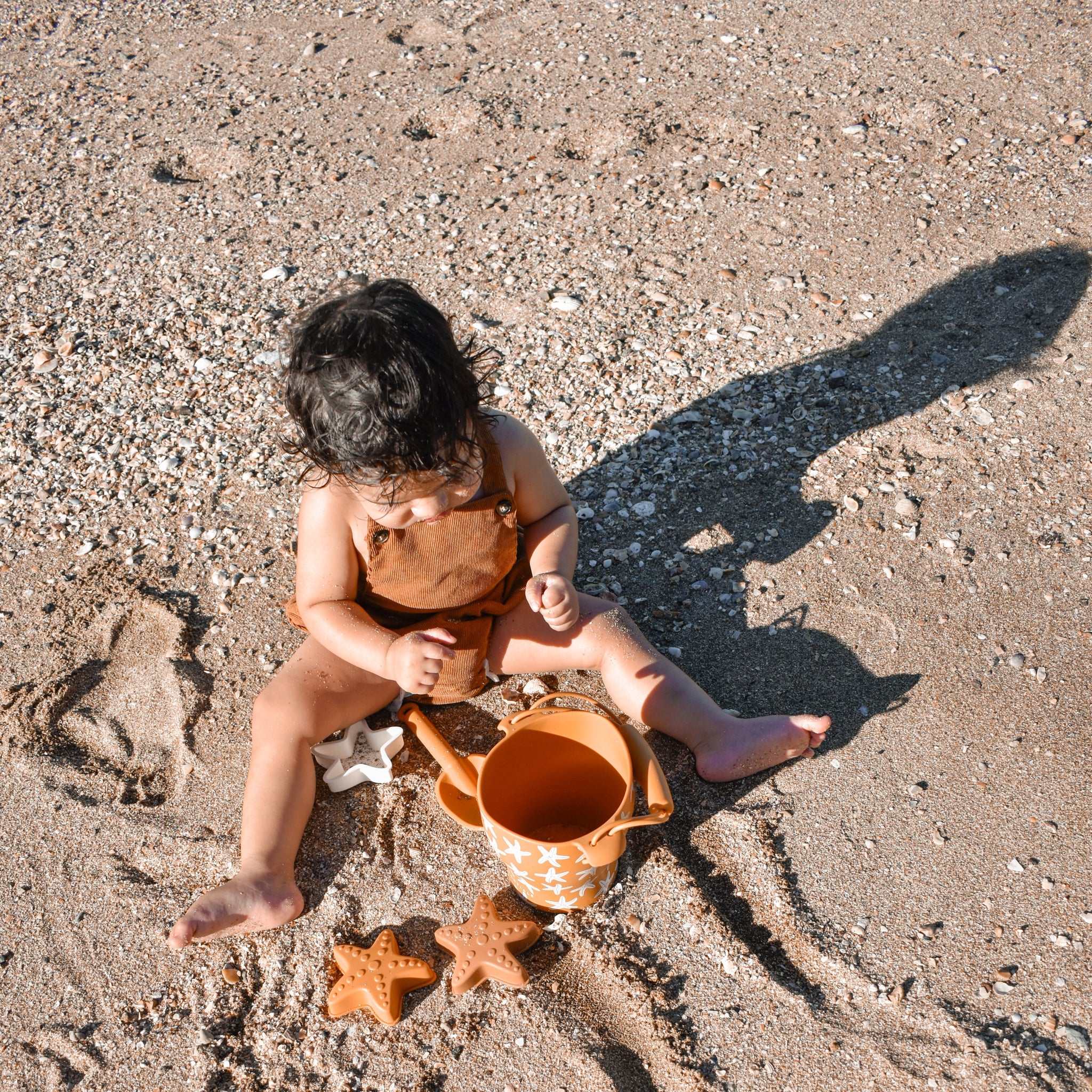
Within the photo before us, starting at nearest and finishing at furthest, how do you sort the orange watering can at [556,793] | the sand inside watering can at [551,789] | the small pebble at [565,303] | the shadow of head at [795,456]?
the orange watering can at [556,793], the sand inside watering can at [551,789], the shadow of head at [795,456], the small pebble at [565,303]

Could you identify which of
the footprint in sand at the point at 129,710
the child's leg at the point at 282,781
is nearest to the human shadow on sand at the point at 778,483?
the child's leg at the point at 282,781

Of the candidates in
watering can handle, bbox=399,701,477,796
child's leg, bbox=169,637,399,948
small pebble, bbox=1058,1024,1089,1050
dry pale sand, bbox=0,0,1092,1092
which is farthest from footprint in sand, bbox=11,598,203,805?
small pebble, bbox=1058,1024,1089,1050

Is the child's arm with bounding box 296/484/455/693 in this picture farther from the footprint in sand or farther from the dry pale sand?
the footprint in sand

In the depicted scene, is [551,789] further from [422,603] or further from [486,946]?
[422,603]

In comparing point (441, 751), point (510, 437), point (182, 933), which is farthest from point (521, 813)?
point (510, 437)

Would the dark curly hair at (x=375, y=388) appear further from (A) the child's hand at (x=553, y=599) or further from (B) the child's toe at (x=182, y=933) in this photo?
(B) the child's toe at (x=182, y=933)

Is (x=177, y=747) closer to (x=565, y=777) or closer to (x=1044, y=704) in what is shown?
(x=565, y=777)

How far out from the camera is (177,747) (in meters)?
2.72

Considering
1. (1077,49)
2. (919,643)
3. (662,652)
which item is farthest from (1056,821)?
(1077,49)

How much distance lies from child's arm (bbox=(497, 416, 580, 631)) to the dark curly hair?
484 millimetres

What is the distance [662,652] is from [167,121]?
4237 mm

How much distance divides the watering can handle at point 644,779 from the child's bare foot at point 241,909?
2.28 ft

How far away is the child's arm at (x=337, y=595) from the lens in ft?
8.01

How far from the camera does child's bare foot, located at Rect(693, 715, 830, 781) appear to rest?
247 cm
